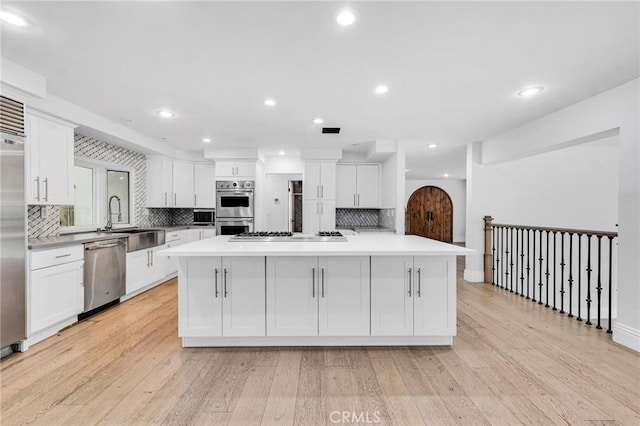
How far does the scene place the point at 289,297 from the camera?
2.44 meters

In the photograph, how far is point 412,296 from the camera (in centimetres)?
246

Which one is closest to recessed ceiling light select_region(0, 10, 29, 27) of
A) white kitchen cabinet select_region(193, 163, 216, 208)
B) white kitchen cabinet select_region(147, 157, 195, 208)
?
white kitchen cabinet select_region(147, 157, 195, 208)

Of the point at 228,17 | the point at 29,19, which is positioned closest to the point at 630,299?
the point at 228,17

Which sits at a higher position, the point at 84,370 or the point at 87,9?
the point at 87,9

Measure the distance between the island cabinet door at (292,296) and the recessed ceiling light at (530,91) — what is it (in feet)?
8.41

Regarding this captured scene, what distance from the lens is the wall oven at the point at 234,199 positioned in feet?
17.3

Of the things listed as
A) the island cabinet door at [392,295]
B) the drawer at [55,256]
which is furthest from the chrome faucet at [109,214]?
the island cabinet door at [392,295]

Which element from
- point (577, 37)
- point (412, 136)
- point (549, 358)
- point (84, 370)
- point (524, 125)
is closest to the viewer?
point (577, 37)

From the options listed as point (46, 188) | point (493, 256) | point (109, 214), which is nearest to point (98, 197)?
point (109, 214)

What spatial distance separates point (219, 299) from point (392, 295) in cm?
152

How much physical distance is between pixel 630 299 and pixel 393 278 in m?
2.12

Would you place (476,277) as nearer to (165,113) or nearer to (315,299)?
(315,299)

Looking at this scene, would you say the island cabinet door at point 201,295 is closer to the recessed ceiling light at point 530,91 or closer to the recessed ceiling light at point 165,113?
the recessed ceiling light at point 165,113

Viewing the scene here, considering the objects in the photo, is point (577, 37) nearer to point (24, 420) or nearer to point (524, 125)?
point (524, 125)
